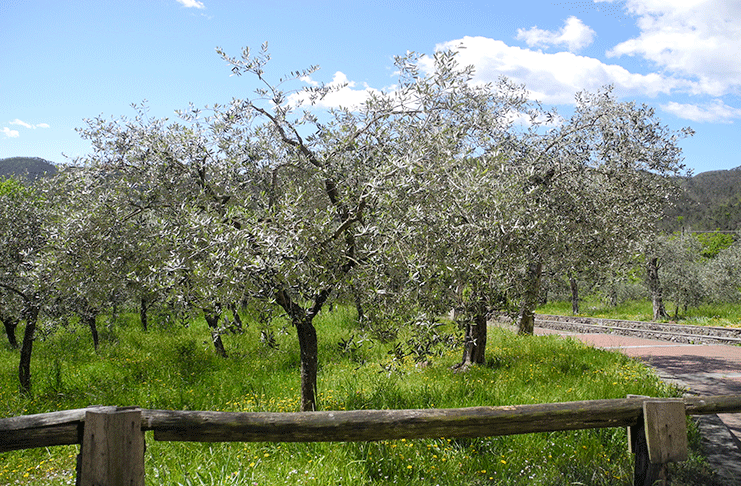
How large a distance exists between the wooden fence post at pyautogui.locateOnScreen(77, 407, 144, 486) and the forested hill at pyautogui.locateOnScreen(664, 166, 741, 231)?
3859 inches

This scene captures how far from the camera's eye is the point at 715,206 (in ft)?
422

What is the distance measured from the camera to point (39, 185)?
14641mm

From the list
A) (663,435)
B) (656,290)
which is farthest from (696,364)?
(656,290)

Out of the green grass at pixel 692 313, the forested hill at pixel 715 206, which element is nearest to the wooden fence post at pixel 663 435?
the green grass at pixel 692 313

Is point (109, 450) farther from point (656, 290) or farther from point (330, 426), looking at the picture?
point (656, 290)

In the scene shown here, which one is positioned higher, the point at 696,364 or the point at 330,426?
the point at 330,426

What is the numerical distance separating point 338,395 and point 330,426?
4.99 metres

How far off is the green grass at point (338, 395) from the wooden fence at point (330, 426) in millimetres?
883

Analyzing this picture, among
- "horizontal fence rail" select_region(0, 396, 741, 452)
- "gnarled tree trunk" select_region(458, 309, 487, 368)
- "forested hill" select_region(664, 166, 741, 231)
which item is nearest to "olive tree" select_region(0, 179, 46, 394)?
"horizontal fence rail" select_region(0, 396, 741, 452)

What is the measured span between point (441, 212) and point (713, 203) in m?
159

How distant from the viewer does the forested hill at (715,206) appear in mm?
110750

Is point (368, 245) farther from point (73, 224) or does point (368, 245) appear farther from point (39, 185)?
point (39, 185)

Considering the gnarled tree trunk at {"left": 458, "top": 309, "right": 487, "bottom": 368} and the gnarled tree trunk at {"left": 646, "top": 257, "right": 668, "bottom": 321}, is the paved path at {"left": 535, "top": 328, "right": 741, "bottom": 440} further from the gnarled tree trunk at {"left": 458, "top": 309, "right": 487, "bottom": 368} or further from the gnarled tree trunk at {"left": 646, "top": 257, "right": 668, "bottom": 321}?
the gnarled tree trunk at {"left": 646, "top": 257, "right": 668, "bottom": 321}

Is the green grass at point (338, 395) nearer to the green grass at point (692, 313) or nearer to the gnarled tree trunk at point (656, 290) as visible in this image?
the green grass at point (692, 313)
